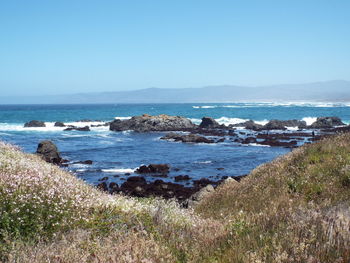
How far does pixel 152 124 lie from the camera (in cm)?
7044

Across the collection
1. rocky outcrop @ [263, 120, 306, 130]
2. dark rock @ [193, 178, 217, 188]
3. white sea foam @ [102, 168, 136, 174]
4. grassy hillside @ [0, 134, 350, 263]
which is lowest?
dark rock @ [193, 178, 217, 188]

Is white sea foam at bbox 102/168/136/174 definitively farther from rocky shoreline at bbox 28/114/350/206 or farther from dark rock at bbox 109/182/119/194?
dark rock at bbox 109/182/119/194

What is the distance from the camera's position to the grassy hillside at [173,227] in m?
3.93

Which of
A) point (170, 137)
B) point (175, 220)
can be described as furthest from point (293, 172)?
point (170, 137)

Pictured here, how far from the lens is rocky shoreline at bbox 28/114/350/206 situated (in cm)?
2336

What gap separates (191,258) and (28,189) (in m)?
3.72

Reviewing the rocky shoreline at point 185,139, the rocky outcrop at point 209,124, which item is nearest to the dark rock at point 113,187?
the rocky shoreline at point 185,139

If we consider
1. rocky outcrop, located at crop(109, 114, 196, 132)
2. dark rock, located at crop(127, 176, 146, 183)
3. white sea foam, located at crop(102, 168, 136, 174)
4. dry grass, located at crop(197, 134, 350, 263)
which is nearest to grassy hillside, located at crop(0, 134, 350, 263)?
dry grass, located at crop(197, 134, 350, 263)

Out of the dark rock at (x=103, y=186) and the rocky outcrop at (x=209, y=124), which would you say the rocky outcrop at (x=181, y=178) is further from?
the rocky outcrop at (x=209, y=124)

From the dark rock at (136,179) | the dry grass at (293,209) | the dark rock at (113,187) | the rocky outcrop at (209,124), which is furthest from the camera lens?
the rocky outcrop at (209,124)

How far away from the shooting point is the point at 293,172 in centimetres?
1091

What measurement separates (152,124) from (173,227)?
212ft

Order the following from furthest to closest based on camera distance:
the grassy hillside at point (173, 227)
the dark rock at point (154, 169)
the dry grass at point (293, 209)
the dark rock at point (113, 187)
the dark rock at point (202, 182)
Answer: the dark rock at point (154, 169) → the dark rock at point (202, 182) → the dark rock at point (113, 187) → the grassy hillside at point (173, 227) → the dry grass at point (293, 209)

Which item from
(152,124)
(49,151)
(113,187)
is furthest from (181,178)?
(152,124)
